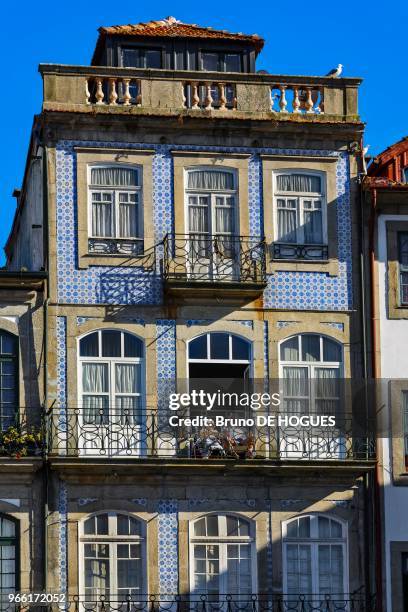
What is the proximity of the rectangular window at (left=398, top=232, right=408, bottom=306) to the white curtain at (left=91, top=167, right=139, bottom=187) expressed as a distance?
5351 millimetres

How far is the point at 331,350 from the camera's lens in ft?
139

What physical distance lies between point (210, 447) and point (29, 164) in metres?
7.49

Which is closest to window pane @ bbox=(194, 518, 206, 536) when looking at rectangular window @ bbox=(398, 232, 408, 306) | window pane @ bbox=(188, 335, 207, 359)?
window pane @ bbox=(188, 335, 207, 359)

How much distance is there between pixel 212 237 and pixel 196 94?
286cm

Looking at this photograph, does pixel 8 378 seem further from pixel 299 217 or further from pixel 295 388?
pixel 299 217

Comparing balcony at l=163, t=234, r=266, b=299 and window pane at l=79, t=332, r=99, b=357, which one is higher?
balcony at l=163, t=234, r=266, b=299

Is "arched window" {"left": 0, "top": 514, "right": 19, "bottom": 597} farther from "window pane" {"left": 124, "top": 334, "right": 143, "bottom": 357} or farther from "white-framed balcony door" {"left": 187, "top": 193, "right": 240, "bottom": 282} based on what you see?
"white-framed balcony door" {"left": 187, "top": 193, "right": 240, "bottom": 282}

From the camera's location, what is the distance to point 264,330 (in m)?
42.1

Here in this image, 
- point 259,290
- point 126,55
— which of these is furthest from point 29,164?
point 259,290

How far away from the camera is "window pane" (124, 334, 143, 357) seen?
41.6m

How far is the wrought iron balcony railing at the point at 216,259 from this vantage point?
41781 millimetres

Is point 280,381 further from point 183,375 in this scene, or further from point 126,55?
point 126,55

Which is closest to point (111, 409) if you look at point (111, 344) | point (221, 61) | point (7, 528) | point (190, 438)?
point (111, 344)

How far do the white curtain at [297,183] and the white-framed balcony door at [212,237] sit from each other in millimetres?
1041
